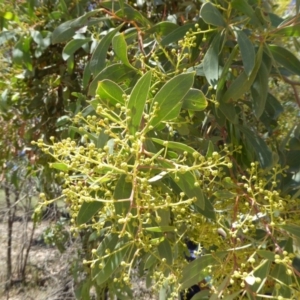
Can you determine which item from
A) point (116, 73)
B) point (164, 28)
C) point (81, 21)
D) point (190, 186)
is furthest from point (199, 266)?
point (81, 21)

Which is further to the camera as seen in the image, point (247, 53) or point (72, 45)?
point (72, 45)

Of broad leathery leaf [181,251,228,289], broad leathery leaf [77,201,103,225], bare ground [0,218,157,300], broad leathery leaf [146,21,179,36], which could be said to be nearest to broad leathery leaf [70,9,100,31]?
broad leathery leaf [146,21,179,36]

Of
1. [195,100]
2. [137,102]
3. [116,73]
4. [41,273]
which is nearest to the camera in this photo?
[137,102]

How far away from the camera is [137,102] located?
2.21 ft

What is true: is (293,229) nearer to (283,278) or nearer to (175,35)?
(283,278)

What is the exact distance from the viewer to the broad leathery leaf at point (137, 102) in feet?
2.19

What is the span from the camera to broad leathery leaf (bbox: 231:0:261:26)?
79 cm

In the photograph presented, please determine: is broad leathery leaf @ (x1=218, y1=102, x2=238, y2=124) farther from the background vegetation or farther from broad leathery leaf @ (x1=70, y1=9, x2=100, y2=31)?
broad leathery leaf @ (x1=70, y1=9, x2=100, y2=31)

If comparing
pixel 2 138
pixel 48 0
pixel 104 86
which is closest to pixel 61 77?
pixel 48 0

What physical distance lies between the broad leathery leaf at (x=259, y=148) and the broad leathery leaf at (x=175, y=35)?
21cm

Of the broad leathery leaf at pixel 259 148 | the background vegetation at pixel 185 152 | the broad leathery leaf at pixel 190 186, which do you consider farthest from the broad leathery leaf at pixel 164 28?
the broad leathery leaf at pixel 190 186

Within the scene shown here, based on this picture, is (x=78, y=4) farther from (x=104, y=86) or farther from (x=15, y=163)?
(x=15, y=163)

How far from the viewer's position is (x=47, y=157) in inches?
58.3

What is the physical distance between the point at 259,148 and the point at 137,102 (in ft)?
1.04
